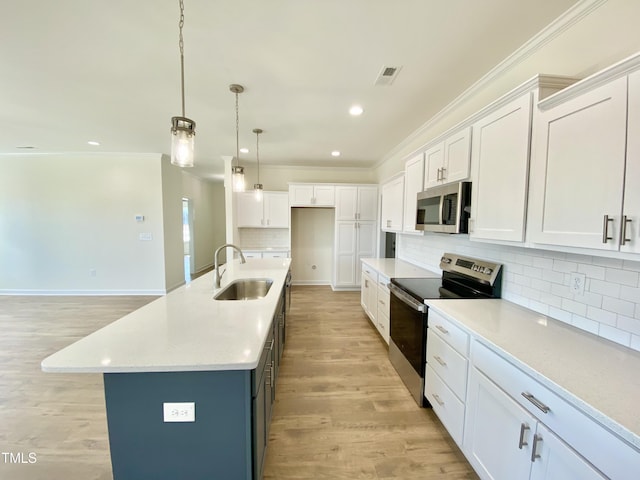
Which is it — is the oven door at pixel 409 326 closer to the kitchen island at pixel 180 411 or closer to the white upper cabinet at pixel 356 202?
the kitchen island at pixel 180 411

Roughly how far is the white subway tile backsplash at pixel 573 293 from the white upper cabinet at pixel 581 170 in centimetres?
32

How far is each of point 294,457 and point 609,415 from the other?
1.62 metres

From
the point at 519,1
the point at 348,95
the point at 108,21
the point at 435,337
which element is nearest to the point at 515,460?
the point at 435,337

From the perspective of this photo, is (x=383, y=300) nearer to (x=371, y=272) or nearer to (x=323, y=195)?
(x=371, y=272)

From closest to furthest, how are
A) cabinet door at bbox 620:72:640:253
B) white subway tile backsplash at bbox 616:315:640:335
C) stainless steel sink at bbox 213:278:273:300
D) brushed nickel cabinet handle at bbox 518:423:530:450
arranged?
cabinet door at bbox 620:72:640:253 → brushed nickel cabinet handle at bbox 518:423:530:450 → white subway tile backsplash at bbox 616:315:640:335 → stainless steel sink at bbox 213:278:273:300

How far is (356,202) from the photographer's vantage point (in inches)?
213

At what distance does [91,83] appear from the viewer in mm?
2439

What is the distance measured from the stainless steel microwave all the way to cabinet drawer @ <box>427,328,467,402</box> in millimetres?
868

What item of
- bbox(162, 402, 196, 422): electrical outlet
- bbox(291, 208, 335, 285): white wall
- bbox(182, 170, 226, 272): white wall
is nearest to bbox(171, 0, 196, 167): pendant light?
bbox(162, 402, 196, 422): electrical outlet

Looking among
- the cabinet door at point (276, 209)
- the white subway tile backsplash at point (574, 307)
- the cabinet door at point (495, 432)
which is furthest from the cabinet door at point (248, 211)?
the white subway tile backsplash at point (574, 307)

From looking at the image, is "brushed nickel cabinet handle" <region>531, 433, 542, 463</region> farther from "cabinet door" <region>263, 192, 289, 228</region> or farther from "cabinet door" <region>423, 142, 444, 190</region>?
"cabinet door" <region>263, 192, 289, 228</region>

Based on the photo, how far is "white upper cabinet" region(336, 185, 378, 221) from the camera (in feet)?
17.7

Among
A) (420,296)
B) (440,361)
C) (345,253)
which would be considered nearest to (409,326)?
(420,296)

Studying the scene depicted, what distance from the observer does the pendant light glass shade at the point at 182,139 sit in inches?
59.0
